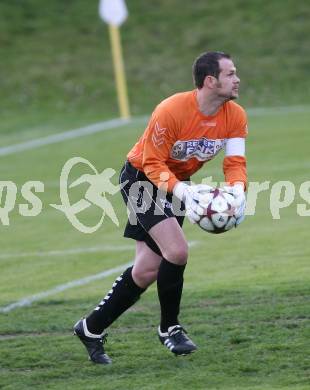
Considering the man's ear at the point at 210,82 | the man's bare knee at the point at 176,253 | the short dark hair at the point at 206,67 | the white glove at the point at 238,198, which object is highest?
the short dark hair at the point at 206,67

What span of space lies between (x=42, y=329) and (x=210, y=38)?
846 inches

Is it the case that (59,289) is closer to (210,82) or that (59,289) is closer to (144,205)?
(144,205)

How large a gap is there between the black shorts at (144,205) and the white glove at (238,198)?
38 centimetres

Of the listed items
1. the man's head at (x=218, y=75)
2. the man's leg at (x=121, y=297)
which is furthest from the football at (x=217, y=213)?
the man's head at (x=218, y=75)

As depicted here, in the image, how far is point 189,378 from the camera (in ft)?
20.6

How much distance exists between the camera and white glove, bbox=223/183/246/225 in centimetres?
667

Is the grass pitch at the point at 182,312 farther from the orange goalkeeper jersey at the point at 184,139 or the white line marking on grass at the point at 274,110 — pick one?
the white line marking on grass at the point at 274,110

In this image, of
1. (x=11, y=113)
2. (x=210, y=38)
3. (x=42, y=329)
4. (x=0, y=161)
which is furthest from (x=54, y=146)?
(x=42, y=329)

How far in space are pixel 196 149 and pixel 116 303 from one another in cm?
109

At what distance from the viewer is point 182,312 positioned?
324 inches

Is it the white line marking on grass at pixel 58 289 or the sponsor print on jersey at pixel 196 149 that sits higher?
the sponsor print on jersey at pixel 196 149

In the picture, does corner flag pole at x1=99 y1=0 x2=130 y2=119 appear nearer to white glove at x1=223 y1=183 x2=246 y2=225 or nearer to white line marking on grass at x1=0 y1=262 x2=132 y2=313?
white line marking on grass at x1=0 y1=262 x2=132 y2=313

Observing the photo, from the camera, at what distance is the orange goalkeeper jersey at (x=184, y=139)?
6695 mm

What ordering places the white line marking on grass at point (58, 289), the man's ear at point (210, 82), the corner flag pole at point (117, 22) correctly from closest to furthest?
1. the man's ear at point (210, 82)
2. the white line marking on grass at point (58, 289)
3. the corner flag pole at point (117, 22)
